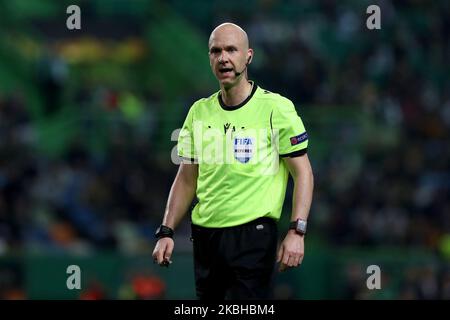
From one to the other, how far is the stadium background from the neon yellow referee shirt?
4.78 metres

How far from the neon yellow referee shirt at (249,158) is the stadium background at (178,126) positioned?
478 centimetres

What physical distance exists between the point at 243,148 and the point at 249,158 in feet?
0.24

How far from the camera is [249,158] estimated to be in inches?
295

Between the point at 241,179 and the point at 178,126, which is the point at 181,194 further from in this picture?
the point at 178,126

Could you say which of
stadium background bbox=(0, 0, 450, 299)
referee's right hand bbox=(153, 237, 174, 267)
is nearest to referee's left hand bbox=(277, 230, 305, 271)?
referee's right hand bbox=(153, 237, 174, 267)

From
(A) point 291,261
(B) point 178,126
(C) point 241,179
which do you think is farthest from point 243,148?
(B) point 178,126

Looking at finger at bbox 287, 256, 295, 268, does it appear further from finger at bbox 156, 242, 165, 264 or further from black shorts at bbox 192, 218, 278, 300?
finger at bbox 156, 242, 165, 264

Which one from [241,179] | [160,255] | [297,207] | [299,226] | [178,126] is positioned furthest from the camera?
[178,126]

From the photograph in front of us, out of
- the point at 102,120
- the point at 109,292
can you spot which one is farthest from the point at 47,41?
the point at 109,292

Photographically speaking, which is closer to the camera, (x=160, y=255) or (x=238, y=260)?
(x=238, y=260)

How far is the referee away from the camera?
293 inches

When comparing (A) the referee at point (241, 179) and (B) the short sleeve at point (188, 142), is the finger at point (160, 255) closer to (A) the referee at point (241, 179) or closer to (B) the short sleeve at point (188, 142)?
(A) the referee at point (241, 179)
